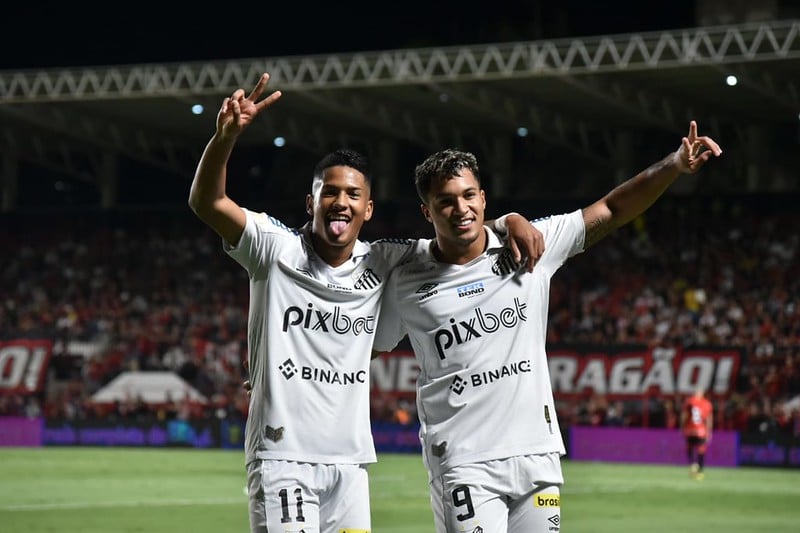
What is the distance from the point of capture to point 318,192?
19.3ft

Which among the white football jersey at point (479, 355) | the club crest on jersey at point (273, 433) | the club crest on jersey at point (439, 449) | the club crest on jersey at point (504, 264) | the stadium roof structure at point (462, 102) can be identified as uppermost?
the stadium roof structure at point (462, 102)

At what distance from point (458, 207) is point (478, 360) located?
2.24 feet

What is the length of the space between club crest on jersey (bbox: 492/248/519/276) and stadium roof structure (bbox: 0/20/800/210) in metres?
25.3

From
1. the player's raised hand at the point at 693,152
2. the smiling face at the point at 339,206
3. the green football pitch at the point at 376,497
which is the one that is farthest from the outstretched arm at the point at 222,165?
the green football pitch at the point at 376,497

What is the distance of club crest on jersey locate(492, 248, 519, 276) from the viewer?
5918 millimetres

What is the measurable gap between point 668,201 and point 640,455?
32.6 ft

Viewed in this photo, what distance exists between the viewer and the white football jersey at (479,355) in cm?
572

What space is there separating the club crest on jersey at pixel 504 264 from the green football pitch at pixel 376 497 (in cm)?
911

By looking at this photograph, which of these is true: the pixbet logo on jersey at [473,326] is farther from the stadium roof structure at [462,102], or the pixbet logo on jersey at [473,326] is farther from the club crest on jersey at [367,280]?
the stadium roof structure at [462,102]

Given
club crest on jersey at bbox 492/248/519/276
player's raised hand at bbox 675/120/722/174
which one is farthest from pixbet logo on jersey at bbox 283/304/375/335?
player's raised hand at bbox 675/120/722/174

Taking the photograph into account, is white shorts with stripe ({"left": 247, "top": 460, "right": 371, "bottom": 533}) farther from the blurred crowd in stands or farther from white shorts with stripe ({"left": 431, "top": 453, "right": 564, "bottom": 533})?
the blurred crowd in stands

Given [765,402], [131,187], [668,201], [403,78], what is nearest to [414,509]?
[765,402]

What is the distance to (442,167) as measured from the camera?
580 centimetres

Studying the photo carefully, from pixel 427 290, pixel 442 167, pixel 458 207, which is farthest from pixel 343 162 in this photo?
pixel 427 290
